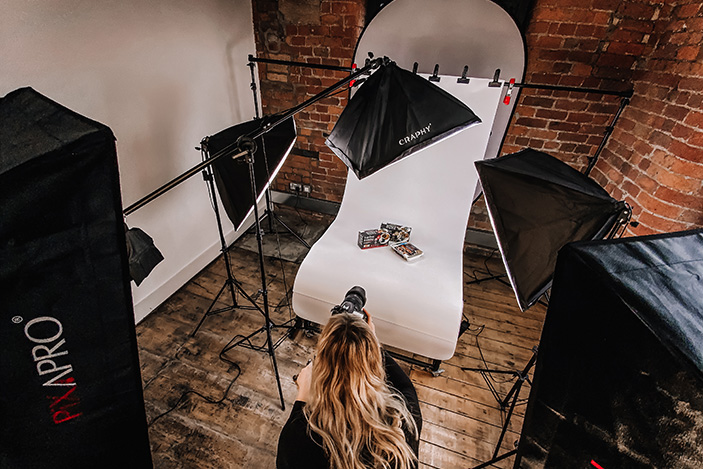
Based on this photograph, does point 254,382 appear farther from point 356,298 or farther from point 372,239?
point 372,239

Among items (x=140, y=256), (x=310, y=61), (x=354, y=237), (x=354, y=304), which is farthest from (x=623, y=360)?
(x=310, y=61)

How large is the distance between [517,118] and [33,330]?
285 centimetres

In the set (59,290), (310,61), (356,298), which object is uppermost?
(310,61)

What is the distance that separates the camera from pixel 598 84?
222 centimetres

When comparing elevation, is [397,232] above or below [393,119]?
below

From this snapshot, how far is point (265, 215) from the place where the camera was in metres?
3.29

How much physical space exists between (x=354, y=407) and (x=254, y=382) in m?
1.07

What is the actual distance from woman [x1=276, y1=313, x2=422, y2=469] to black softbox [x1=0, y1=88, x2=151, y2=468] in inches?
19.8

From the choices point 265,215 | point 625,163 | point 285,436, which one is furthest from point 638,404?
point 265,215

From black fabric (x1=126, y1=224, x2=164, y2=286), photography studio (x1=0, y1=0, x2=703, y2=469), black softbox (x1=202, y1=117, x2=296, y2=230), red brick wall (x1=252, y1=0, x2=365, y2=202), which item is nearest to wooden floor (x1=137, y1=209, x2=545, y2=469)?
photography studio (x1=0, y1=0, x2=703, y2=469)

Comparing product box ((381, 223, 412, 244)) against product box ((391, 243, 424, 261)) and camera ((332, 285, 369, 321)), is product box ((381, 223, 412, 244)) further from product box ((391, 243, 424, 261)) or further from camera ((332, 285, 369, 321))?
camera ((332, 285, 369, 321))

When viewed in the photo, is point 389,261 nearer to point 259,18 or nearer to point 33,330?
point 33,330

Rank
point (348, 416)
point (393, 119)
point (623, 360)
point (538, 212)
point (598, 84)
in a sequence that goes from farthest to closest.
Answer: point (598, 84), point (393, 119), point (538, 212), point (348, 416), point (623, 360)

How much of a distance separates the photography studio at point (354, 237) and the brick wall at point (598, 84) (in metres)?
0.02
